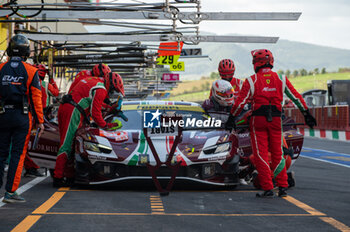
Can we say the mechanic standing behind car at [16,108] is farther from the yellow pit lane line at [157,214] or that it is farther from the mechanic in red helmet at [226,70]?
the mechanic in red helmet at [226,70]

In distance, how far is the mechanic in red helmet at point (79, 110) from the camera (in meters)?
9.34

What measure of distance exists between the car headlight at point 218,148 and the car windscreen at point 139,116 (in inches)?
38.4

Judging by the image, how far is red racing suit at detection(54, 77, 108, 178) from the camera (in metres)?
9.35

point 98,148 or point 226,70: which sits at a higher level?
point 226,70

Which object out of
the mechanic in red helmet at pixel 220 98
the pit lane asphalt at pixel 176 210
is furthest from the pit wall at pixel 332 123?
the pit lane asphalt at pixel 176 210

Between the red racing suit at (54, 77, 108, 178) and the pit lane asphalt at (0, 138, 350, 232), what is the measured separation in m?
0.50

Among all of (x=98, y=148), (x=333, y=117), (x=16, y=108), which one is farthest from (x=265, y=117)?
(x=333, y=117)

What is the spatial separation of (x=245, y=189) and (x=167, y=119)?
1534 mm

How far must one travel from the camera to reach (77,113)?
9.67 m

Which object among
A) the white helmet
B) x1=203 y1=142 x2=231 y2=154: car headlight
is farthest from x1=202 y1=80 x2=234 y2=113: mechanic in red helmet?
x1=203 y1=142 x2=231 y2=154: car headlight

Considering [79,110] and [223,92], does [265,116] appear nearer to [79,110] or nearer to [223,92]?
[223,92]

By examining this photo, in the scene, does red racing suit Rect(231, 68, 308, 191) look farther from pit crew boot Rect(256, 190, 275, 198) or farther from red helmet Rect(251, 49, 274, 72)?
pit crew boot Rect(256, 190, 275, 198)

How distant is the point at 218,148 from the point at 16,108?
2.76 meters

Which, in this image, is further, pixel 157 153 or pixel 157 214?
pixel 157 153
